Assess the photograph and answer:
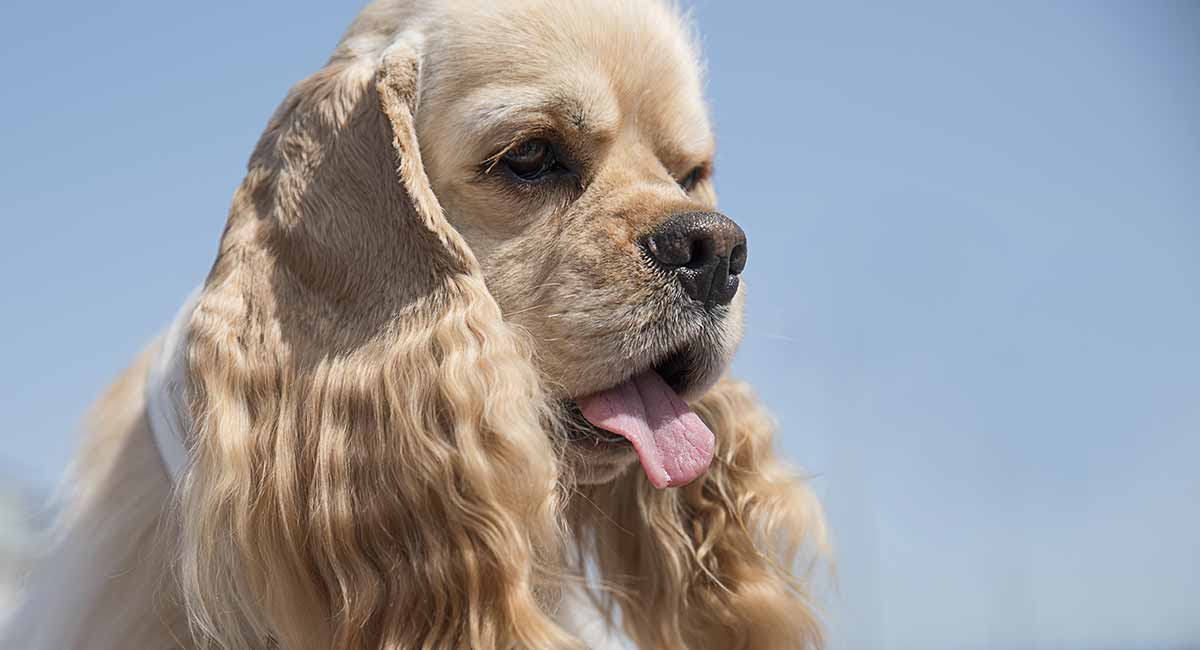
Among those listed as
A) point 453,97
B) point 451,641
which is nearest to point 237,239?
point 453,97

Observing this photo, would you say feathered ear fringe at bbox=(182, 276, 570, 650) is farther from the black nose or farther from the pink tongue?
the black nose

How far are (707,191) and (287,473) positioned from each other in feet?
4.24

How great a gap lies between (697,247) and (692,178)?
579mm

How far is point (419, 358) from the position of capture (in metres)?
2.37

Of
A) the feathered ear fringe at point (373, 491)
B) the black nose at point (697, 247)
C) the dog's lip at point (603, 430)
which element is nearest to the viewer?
the feathered ear fringe at point (373, 491)

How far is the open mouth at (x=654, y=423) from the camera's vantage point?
252 cm

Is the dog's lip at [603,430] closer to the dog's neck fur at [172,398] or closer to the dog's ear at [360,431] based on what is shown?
the dog's ear at [360,431]

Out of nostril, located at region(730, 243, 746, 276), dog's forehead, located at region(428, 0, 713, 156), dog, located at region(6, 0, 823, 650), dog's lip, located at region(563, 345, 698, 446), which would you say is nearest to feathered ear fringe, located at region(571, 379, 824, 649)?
dog, located at region(6, 0, 823, 650)

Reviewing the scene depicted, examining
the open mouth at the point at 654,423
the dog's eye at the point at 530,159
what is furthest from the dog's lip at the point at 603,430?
the dog's eye at the point at 530,159

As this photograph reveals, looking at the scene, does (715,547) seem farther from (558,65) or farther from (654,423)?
(558,65)

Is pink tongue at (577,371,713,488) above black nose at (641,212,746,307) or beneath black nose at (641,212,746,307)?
beneath

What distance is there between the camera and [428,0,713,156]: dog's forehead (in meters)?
2.54

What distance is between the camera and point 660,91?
2766 mm

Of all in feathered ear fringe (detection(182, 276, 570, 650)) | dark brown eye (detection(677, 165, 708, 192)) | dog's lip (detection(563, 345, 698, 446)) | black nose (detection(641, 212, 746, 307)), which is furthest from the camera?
dark brown eye (detection(677, 165, 708, 192))
